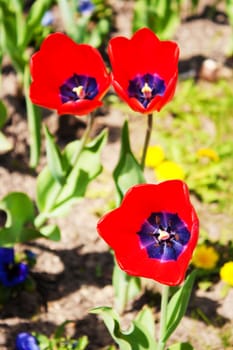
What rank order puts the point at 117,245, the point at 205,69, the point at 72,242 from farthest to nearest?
the point at 205,69 → the point at 72,242 → the point at 117,245

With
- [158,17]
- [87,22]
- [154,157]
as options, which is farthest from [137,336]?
[158,17]

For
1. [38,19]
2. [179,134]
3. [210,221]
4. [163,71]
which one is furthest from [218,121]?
[163,71]

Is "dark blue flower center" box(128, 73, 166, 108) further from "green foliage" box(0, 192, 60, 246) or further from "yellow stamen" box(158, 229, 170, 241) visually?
"green foliage" box(0, 192, 60, 246)

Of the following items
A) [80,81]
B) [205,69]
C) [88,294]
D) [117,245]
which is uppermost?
[80,81]

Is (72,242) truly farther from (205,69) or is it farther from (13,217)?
(205,69)

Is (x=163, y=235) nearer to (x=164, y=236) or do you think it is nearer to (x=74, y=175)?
(x=164, y=236)
